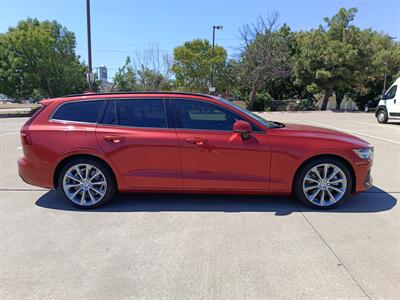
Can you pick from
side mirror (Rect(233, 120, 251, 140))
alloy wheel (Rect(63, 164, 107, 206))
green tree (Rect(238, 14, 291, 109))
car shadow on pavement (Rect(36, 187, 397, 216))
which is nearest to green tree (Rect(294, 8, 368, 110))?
green tree (Rect(238, 14, 291, 109))

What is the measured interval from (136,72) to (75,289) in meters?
35.5

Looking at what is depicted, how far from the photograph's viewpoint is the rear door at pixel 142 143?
182 inches

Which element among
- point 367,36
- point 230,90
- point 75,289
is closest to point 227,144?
point 75,289

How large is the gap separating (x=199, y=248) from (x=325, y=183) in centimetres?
213

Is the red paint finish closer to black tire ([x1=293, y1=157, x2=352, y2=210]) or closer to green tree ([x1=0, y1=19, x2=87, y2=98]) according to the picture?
black tire ([x1=293, y1=157, x2=352, y2=210])

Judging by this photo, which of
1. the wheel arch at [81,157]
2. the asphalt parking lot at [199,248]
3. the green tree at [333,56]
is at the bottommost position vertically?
the asphalt parking lot at [199,248]

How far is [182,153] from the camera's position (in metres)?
4.61

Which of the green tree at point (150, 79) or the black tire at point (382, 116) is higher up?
the green tree at point (150, 79)

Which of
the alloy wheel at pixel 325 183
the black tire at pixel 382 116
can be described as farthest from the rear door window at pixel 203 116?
the black tire at pixel 382 116

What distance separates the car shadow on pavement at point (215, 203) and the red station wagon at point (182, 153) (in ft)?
0.74

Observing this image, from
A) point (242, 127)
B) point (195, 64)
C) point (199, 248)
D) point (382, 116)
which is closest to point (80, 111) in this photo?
point (242, 127)

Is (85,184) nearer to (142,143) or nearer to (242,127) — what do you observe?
(142,143)

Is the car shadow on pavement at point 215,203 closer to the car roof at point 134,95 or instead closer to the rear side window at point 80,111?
the rear side window at point 80,111

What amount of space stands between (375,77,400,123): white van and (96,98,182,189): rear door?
17.1 metres
